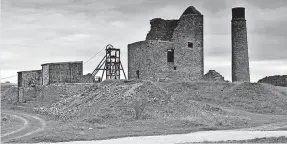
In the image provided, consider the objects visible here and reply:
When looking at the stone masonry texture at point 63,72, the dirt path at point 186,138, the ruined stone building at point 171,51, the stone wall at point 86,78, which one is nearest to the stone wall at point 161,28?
the ruined stone building at point 171,51

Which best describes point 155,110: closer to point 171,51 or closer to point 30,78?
point 171,51

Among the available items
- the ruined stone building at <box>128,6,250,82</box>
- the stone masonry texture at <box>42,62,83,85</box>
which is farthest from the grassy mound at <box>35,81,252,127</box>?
the ruined stone building at <box>128,6,250,82</box>

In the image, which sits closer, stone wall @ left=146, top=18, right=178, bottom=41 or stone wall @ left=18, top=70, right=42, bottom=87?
stone wall @ left=18, top=70, right=42, bottom=87

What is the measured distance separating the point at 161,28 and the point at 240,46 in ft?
29.4

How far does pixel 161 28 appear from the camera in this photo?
50188mm

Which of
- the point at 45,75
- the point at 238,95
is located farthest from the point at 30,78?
the point at 238,95

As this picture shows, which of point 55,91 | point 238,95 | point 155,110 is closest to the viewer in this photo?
point 155,110

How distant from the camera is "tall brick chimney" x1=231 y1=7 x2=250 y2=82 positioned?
49.0 metres

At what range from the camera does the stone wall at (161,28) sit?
5003 centimetres

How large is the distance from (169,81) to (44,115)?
16.0 meters

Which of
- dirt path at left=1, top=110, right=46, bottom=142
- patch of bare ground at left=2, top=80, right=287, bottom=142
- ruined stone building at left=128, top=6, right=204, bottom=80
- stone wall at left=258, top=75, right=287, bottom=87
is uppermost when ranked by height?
ruined stone building at left=128, top=6, right=204, bottom=80

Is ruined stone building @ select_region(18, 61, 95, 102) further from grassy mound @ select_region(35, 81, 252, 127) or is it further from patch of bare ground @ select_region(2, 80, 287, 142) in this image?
grassy mound @ select_region(35, 81, 252, 127)

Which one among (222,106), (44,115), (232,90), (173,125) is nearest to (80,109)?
(44,115)

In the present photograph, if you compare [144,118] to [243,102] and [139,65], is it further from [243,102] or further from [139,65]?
[139,65]
